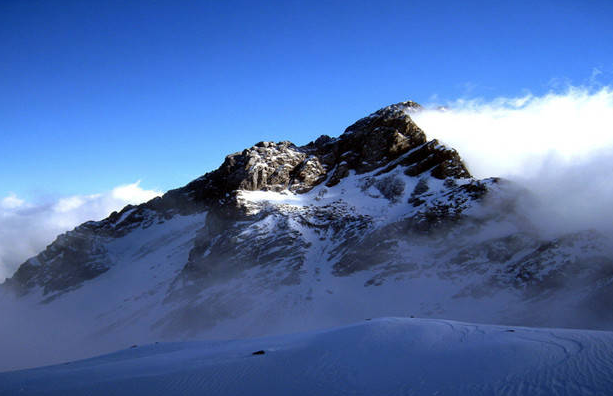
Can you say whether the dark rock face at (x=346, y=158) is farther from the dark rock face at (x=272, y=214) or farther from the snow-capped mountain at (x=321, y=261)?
the snow-capped mountain at (x=321, y=261)

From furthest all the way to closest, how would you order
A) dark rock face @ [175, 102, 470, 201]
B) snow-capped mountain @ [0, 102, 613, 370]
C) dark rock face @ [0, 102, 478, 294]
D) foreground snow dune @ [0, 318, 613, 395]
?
dark rock face @ [175, 102, 470, 201], dark rock face @ [0, 102, 478, 294], snow-capped mountain @ [0, 102, 613, 370], foreground snow dune @ [0, 318, 613, 395]

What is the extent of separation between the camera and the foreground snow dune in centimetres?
945

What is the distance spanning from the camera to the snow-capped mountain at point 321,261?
165 feet

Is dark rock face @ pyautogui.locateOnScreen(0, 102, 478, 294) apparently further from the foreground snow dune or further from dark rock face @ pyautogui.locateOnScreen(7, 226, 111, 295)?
the foreground snow dune

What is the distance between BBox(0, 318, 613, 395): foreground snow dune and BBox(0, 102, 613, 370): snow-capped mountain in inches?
1211

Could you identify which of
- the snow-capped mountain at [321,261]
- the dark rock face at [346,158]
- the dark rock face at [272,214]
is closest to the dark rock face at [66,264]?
the dark rock face at [272,214]

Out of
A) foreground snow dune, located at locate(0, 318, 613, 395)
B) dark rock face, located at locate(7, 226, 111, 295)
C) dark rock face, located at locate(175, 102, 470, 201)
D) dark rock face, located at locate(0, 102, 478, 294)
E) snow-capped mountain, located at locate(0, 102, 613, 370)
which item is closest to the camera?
foreground snow dune, located at locate(0, 318, 613, 395)

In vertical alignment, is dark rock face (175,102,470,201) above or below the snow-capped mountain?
above

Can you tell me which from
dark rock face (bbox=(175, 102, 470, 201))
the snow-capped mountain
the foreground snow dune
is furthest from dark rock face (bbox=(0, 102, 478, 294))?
the foreground snow dune

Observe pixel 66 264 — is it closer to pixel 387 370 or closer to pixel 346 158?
pixel 346 158

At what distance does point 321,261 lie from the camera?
7175 cm

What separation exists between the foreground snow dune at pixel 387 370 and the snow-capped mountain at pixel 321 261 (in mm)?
30772

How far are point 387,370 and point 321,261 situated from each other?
6052cm

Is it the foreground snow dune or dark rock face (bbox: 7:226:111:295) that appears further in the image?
dark rock face (bbox: 7:226:111:295)
